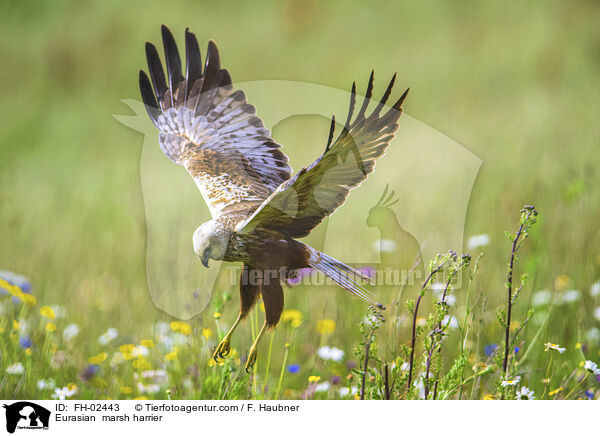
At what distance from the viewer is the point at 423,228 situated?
1.84m

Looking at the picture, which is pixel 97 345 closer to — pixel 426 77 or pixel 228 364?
pixel 228 364

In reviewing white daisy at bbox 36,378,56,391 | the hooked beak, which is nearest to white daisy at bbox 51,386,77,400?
white daisy at bbox 36,378,56,391

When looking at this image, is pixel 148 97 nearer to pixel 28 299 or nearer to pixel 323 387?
pixel 28 299

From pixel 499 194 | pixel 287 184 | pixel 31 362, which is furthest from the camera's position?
pixel 499 194

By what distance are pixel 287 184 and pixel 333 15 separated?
0.78 meters

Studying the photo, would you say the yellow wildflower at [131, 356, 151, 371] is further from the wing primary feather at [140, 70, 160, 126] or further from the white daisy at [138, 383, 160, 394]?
the wing primary feather at [140, 70, 160, 126]

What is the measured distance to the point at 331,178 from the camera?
152 cm

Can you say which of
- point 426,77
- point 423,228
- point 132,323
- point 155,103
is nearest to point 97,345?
point 132,323

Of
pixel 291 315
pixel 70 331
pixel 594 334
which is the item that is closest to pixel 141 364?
pixel 70 331

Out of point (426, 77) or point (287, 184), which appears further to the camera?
point (426, 77)

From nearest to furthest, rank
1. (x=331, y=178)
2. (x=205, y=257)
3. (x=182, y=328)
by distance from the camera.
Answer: (x=331, y=178) < (x=205, y=257) < (x=182, y=328)

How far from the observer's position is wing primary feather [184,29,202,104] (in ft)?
5.90

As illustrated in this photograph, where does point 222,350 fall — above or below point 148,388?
above
